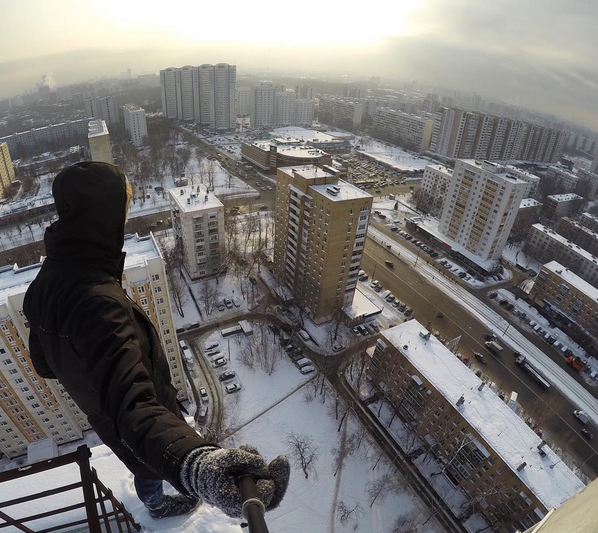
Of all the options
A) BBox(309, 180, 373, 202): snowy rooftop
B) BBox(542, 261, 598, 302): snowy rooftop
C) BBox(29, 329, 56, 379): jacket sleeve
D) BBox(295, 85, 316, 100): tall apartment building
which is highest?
BBox(29, 329, 56, 379): jacket sleeve

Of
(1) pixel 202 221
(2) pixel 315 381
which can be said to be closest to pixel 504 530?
(2) pixel 315 381

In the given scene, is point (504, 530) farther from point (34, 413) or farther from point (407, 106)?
point (407, 106)

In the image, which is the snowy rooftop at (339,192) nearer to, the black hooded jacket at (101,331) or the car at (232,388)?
the car at (232,388)

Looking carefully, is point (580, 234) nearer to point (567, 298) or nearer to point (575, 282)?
point (575, 282)

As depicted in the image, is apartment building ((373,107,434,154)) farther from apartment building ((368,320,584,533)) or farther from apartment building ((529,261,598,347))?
apartment building ((368,320,584,533))

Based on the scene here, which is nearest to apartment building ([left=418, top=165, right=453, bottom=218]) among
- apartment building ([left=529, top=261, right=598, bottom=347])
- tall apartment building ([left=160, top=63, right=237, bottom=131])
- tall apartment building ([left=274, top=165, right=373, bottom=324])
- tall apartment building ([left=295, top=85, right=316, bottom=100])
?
apartment building ([left=529, top=261, right=598, bottom=347])

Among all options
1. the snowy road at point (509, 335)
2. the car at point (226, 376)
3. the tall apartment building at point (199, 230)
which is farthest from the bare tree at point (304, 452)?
the snowy road at point (509, 335)
